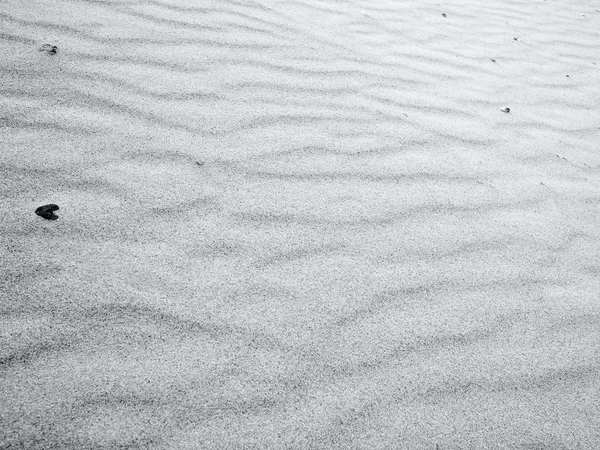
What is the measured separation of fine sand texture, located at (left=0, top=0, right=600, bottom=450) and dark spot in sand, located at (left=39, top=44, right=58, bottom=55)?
0.03m

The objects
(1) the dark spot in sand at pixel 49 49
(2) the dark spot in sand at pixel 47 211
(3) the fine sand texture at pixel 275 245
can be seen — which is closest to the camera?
(3) the fine sand texture at pixel 275 245

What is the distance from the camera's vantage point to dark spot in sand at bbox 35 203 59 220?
4.57ft

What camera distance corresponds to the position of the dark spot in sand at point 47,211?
1.39 metres

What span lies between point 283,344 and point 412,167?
101 cm

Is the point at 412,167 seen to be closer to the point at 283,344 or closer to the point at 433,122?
the point at 433,122

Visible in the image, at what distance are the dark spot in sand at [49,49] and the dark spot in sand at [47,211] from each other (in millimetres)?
898

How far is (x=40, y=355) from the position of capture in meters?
1.10

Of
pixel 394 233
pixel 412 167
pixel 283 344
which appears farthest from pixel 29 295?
pixel 412 167

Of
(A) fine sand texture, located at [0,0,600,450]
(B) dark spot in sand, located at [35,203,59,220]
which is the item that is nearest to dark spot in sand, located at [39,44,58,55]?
(A) fine sand texture, located at [0,0,600,450]

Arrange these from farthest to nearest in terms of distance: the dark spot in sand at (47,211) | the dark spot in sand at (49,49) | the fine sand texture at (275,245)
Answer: the dark spot in sand at (49,49) < the dark spot in sand at (47,211) < the fine sand texture at (275,245)

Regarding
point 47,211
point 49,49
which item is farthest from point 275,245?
point 49,49

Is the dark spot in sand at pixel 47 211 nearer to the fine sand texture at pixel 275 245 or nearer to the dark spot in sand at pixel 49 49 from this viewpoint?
the fine sand texture at pixel 275 245

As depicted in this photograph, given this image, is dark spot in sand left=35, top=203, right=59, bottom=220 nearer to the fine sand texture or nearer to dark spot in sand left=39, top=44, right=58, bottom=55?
the fine sand texture

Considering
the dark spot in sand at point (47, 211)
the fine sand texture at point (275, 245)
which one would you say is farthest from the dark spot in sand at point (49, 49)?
the dark spot in sand at point (47, 211)
